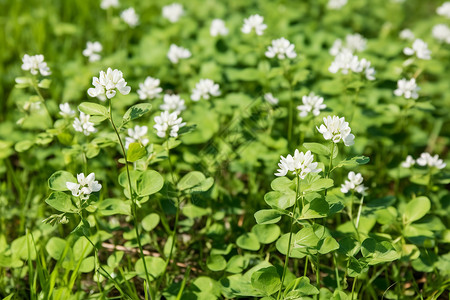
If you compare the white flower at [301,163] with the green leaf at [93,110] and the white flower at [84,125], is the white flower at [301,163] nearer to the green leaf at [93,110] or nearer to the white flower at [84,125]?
the green leaf at [93,110]

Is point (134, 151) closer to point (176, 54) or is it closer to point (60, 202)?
point (60, 202)

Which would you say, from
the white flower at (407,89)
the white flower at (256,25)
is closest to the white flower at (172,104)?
the white flower at (256,25)

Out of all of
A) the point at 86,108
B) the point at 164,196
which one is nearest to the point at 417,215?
the point at 164,196

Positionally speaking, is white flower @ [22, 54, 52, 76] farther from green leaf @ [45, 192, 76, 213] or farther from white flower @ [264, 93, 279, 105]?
A: white flower @ [264, 93, 279, 105]

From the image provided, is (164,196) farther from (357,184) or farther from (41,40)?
(41,40)

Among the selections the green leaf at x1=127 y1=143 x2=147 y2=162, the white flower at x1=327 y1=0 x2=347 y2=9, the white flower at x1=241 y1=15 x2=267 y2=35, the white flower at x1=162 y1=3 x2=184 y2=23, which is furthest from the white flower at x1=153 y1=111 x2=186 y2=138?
the white flower at x1=327 y1=0 x2=347 y2=9

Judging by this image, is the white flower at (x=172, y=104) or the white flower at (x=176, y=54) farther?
the white flower at (x=176, y=54)

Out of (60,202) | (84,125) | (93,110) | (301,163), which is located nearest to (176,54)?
(84,125)
